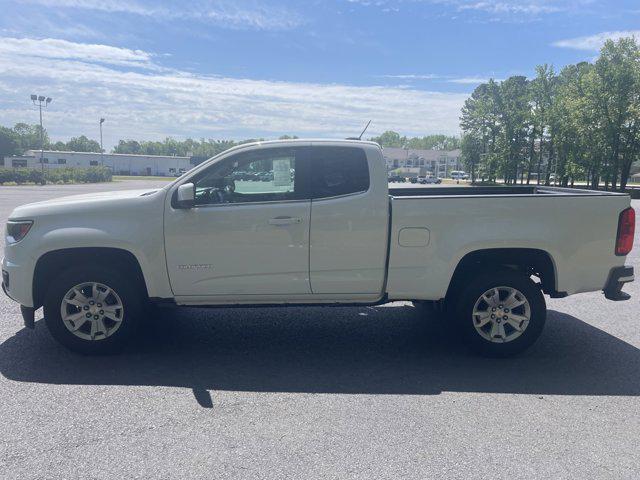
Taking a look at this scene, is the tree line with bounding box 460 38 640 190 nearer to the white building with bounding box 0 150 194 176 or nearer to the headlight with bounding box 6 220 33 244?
the headlight with bounding box 6 220 33 244

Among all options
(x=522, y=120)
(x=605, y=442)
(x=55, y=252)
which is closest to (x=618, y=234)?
(x=605, y=442)

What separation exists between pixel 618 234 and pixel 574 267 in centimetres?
52

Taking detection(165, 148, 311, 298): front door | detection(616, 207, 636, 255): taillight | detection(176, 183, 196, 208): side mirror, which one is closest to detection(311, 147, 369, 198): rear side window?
detection(165, 148, 311, 298): front door

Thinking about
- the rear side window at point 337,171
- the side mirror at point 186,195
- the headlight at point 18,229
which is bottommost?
the headlight at point 18,229

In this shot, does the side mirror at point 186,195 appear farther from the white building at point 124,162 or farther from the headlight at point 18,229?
the white building at point 124,162

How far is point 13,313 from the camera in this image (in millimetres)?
6012

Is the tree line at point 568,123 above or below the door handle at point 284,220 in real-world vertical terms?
above

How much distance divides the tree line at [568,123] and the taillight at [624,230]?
43964mm

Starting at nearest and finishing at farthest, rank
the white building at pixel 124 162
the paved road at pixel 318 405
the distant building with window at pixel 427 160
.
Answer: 1. the paved road at pixel 318 405
2. the white building at pixel 124 162
3. the distant building with window at pixel 427 160

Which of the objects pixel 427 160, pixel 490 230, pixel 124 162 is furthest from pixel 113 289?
pixel 427 160

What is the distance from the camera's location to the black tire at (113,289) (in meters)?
4.64

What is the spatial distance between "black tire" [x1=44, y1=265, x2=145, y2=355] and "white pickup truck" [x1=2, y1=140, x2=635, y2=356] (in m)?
0.01

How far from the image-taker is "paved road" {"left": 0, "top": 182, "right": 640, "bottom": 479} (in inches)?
124

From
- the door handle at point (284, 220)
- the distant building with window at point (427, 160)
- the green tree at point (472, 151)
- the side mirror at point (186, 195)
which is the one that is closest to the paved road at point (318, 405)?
the door handle at point (284, 220)
